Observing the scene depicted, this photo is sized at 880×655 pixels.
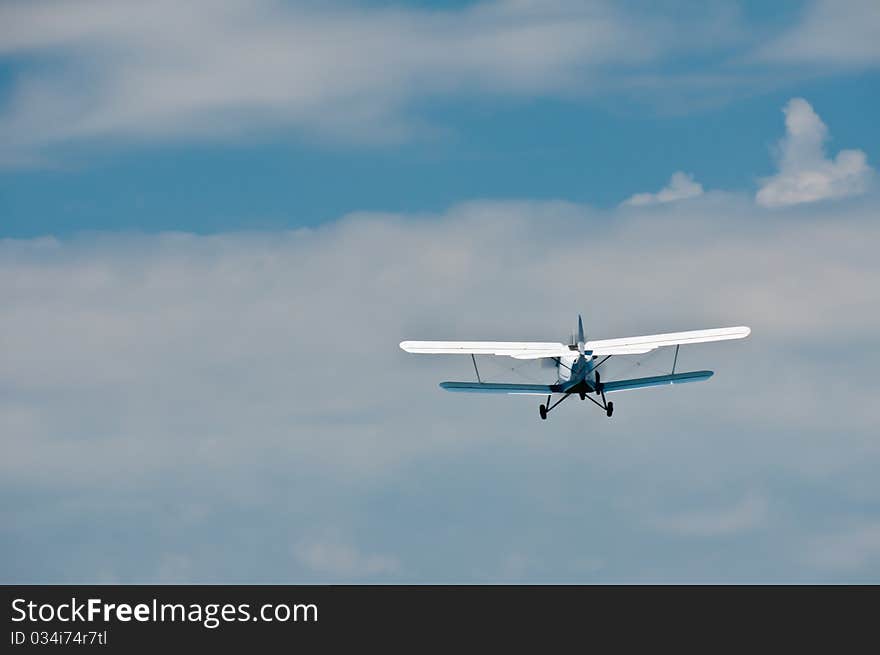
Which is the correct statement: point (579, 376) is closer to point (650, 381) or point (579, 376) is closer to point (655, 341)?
point (650, 381)

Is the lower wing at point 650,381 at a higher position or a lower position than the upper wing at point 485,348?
lower

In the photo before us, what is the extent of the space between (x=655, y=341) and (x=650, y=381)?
10.0 metres

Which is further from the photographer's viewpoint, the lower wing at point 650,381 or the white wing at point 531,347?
the white wing at point 531,347

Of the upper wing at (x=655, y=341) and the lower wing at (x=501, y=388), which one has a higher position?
the upper wing at (x=655, y=341)

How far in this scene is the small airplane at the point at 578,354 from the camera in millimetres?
82938

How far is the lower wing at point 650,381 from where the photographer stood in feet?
271

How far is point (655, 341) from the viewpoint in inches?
3642

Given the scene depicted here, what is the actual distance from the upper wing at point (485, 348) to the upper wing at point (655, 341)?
10.1ft

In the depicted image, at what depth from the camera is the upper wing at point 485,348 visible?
90000 mm

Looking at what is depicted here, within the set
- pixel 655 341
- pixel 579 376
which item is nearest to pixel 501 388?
pixel 579 376

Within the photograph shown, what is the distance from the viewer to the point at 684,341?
94.0m

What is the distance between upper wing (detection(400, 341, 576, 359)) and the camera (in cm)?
9000
